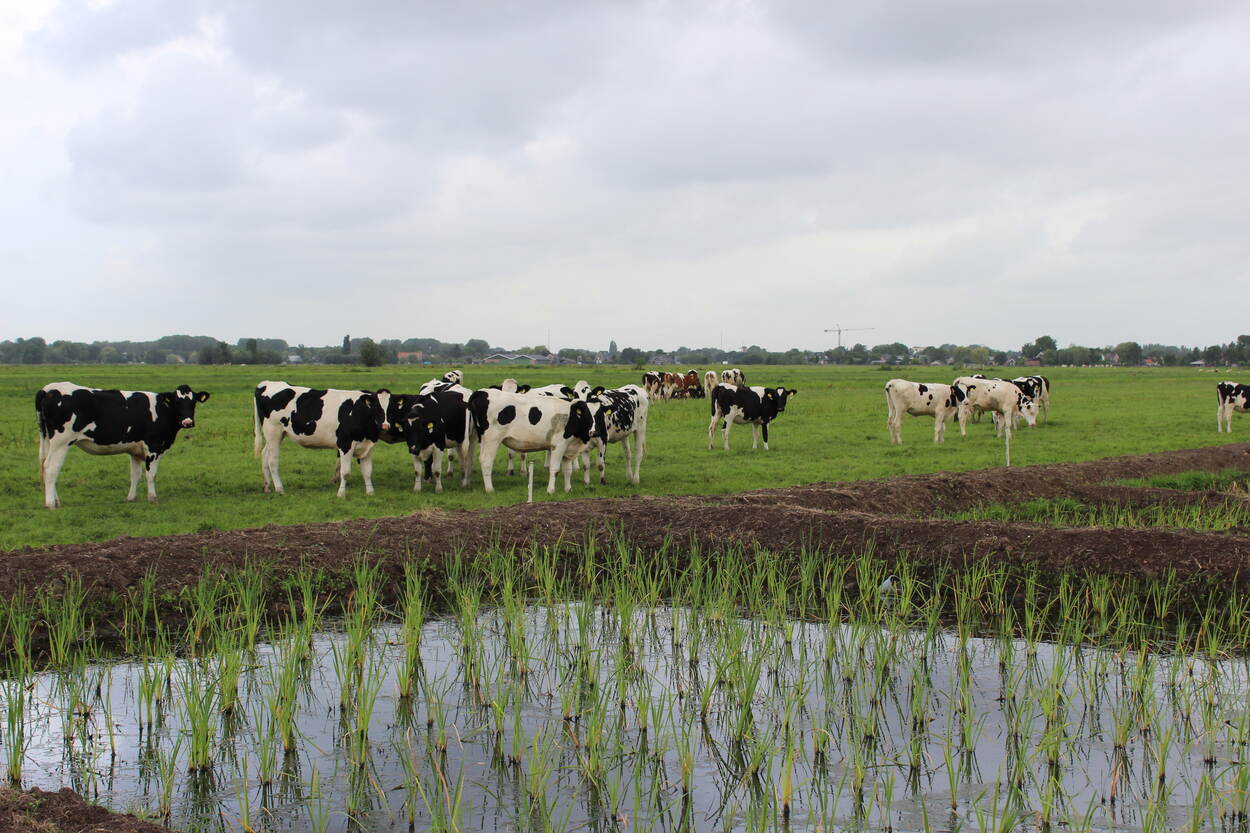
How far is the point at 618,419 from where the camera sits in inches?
665

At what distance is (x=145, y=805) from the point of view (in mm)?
5070

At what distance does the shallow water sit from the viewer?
5.00 meters

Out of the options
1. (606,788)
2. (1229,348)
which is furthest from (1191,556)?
(1229,348)

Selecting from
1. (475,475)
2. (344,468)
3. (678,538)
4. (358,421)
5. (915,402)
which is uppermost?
(358,421)

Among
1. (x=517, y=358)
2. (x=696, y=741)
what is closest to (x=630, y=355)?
(x=517, y=358)

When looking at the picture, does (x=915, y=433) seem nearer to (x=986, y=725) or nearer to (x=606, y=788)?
(x=986, y=725)

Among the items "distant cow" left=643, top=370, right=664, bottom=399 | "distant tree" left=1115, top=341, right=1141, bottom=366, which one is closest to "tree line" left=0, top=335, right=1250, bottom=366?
"distant tree" left=1115, top=341, right=1141, bottom=366

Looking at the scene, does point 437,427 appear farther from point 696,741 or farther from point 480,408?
point 696,741

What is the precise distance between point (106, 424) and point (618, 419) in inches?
304

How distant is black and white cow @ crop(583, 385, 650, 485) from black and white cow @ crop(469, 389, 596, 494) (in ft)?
1.28

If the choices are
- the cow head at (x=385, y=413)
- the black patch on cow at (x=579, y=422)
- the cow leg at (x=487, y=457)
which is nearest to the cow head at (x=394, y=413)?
the cow head at (x=385, y=413)

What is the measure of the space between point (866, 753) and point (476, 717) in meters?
2.40

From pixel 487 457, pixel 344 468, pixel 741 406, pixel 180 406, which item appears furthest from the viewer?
pixel 741 406

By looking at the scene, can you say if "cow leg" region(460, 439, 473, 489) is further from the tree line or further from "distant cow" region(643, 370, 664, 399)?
the tree line
